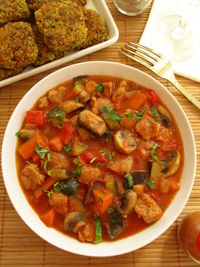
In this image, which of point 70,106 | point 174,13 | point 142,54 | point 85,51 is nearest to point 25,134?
point 70,106

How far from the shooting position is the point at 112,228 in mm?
2869

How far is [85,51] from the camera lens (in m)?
3.64

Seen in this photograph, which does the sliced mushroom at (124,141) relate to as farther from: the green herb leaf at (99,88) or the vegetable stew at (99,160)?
the green herb leaf at (99,88)

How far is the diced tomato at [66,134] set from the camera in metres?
3.11

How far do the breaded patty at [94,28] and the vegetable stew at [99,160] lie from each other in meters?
0.64

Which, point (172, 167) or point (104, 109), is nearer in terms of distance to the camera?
point (172, 167)

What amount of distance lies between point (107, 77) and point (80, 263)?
6.03ft

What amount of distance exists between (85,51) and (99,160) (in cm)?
130

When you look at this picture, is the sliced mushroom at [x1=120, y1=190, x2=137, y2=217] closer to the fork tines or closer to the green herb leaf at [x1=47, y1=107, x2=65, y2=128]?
the green herb leaf at [x1=47, y1=107, x2=65, y2=128]

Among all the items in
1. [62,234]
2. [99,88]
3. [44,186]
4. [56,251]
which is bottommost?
[56,251]

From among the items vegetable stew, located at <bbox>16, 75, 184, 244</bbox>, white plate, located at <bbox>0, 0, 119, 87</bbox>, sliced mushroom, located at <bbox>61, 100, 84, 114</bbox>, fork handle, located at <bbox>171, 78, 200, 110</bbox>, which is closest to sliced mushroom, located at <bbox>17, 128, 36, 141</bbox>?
vegetable stew, located at <bbox>16, 75, 184, 244</bbox>

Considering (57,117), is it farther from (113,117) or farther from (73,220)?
(73,220)

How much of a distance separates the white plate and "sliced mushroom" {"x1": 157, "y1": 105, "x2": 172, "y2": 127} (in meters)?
0.99

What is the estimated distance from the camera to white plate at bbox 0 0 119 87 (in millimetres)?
3514
